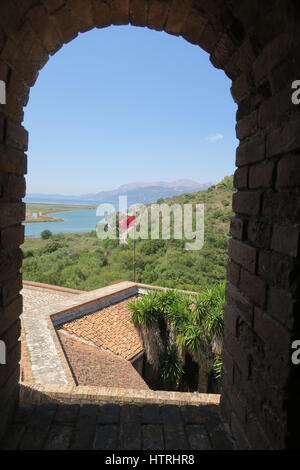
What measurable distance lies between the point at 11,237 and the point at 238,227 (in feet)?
5.07

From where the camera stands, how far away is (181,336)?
29.7ft

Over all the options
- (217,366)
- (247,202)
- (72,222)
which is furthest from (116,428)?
(72,222)

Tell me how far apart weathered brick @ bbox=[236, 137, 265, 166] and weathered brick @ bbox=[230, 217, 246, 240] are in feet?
1.24

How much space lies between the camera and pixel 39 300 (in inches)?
486

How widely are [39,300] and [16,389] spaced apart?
35.5 feet

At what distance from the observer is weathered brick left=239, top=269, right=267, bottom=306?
5.27 feet

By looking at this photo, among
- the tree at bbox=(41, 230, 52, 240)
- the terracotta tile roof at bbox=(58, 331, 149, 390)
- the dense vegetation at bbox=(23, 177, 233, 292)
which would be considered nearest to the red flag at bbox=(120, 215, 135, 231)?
the dense vegetation at bbox=(23, 177, 233, 292)

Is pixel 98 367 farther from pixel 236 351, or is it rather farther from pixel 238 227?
pixel 238 227

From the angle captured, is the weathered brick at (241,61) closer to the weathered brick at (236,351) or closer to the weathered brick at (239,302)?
the weathered brick at (239,302)

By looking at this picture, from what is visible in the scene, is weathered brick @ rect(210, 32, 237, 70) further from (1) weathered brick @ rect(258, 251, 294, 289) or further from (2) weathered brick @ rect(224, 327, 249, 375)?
(2) weathered brick @ rect(224, 327, 249, 375)

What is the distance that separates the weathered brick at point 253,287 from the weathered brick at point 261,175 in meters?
0.53

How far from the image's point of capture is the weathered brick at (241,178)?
192 centimetres

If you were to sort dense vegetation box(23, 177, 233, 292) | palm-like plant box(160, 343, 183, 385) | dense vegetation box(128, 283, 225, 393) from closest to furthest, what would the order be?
dense vegetation box(128, 283, 225, 393)
palm-like plant box(160, 343, 183, 385)
dense vegetation box(23, 177, 233, 292)
